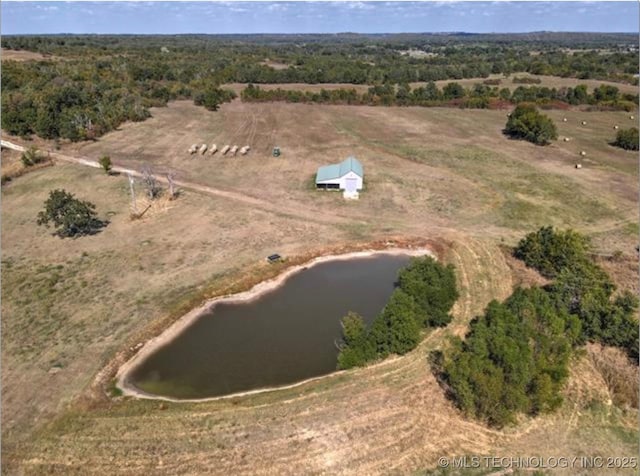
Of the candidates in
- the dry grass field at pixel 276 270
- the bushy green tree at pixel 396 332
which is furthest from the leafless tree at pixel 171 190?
the bushy green tree at pixel 396 332

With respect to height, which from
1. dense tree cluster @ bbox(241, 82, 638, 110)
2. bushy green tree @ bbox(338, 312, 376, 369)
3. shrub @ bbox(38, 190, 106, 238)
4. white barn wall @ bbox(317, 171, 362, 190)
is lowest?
bushy green tree @ bbox(338, 312, 376, 369)

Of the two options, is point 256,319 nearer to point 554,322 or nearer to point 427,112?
point 554,322

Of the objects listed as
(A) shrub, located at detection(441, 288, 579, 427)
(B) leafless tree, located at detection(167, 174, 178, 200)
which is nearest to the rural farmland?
(A) shrub, located at detection(441, 288, 579, 427)

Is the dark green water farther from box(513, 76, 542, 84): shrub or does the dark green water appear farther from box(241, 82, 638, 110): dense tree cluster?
box(513, 76, 542, 84): shrub

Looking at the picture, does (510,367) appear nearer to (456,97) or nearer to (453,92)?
(456,97)

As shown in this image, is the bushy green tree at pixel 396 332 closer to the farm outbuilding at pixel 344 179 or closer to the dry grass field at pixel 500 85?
the farm outbuilding at pixel 344 179
